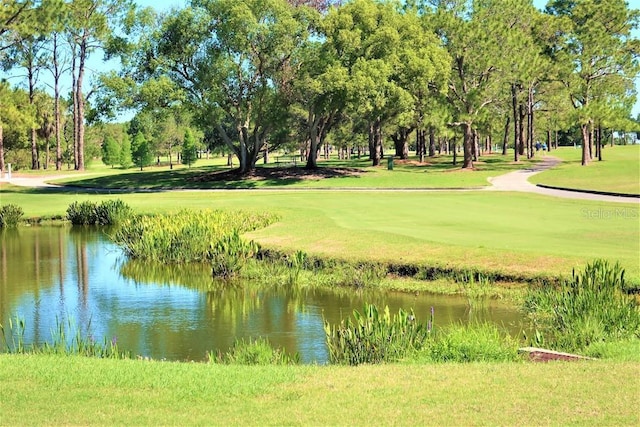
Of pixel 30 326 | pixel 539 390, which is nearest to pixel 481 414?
pixel 539 390

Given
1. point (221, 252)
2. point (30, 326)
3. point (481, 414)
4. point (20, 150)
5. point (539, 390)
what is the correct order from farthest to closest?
point (20, 150)
point (221, 252)
point (30, 326)
point (539, 390)
point (481, 414)

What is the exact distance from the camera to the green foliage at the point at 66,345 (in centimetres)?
1105

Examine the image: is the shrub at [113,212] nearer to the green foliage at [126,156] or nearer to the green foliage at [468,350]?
the green foliage at [468,350]

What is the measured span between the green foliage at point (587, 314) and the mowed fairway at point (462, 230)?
7.16 ft

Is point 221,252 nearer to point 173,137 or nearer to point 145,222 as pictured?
point 145,222

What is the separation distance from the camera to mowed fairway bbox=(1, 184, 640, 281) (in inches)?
739

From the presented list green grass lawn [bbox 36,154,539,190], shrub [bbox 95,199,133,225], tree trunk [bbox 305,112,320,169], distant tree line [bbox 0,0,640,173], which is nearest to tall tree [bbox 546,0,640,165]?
distant tree line [bbox 0,0,640,173]

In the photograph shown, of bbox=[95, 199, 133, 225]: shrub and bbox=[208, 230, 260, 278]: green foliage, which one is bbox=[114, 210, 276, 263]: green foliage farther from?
bbox=[95, 199, 133, 225]: shrub

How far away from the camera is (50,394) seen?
7.87m

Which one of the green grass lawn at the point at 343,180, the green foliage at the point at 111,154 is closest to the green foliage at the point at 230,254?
the green grass lawn at the point at 343,180

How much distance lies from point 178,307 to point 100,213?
61.2 ft

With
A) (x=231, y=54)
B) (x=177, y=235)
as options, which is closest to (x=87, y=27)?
(x=231, y=54)

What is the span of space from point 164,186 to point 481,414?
5597 cm

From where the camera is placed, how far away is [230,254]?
21.4m
